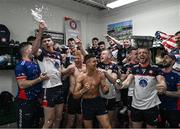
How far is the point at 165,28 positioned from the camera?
6930 mm

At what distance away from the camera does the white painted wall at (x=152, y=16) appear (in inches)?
265

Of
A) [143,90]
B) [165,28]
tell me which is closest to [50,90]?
[143,90]

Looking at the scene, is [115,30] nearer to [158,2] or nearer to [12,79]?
[158,2]

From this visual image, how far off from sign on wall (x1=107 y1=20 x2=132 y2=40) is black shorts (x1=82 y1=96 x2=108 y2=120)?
4.78 meters

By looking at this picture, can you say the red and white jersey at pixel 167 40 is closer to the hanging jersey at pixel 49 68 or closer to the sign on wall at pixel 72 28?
the sign on wall at pixel 72 28

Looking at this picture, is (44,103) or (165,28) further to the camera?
(165,28)

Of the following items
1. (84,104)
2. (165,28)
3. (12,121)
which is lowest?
(12,121)

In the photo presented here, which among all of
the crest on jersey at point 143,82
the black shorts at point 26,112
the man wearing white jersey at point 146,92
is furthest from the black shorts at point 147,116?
the black shorts at point 26,112

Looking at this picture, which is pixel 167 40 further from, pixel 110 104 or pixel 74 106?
pixel 74 106

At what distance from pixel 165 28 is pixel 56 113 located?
4845 mm

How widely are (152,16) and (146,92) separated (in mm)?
4622

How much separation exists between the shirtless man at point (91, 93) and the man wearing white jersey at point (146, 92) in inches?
16.8

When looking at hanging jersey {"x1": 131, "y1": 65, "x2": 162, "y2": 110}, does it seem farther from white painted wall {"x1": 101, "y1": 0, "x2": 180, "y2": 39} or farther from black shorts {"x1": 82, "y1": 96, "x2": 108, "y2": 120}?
white painted wall {"x1": 101, "y1": 0, "x2": 180, "y2": 39}

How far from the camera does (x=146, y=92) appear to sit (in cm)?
326
